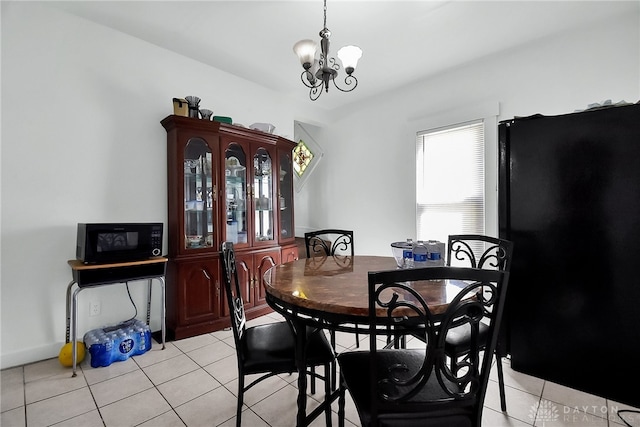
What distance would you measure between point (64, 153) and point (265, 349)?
2.30 meters

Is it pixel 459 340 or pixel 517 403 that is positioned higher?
pixel 459 340

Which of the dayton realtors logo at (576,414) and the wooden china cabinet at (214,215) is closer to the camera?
the dayton realtors logo at (576,414)

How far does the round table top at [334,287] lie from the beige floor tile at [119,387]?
1.23 meters

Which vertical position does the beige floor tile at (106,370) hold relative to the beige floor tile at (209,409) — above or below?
above

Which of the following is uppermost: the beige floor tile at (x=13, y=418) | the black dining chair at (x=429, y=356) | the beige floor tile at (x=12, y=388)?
the black dining chair at (x=429, y=356)

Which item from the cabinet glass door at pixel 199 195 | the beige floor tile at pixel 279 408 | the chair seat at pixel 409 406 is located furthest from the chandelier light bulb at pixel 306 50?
the beige floor tile at pixel 279 408

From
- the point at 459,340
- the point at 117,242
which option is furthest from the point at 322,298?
the point at 117,242

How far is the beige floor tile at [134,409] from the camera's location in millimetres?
1561

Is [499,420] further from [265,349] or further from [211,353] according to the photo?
[211,353]

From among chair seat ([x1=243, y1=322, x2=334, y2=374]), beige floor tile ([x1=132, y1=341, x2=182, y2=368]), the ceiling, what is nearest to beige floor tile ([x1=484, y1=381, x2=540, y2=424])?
chair seat ([x1=243, y1=322, x2=334, y2=374])

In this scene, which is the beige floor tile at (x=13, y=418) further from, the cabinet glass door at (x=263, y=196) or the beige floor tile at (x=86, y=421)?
the cabinet glass door at (x=263, y=196)

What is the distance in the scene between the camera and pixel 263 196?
328 cm

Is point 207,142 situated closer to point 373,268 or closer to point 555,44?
point 373,268

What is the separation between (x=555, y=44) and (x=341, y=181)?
2.77 meters
